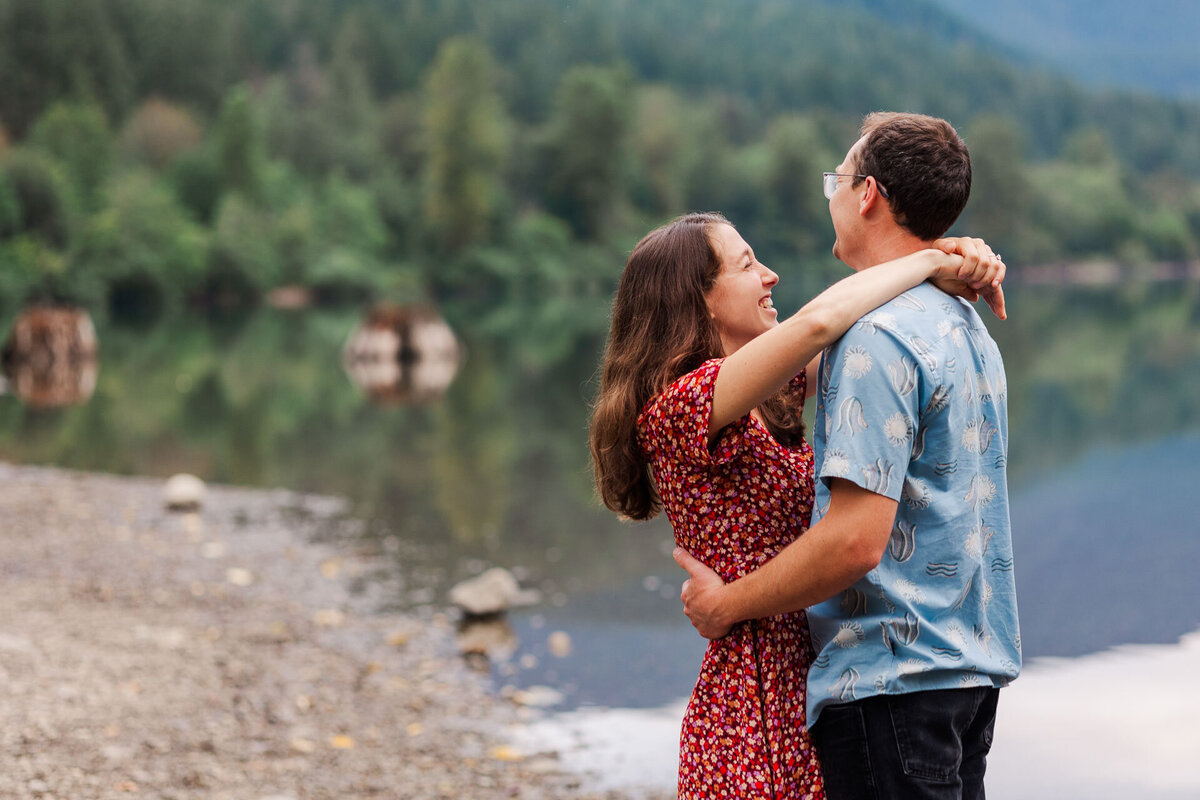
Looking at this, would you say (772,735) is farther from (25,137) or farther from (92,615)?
(25,137)

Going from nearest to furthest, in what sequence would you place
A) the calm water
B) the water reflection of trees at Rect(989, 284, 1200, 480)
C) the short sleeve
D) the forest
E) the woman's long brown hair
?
1. the short sleeve
2. the woman's long brown hair
3. the calm water
4. the water reflection of trees at Rect(989, 284, 1200, 480)
5. the forest

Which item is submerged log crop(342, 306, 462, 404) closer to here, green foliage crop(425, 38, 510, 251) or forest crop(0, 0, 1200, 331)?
forest crop(0, 0, 1200, 331)

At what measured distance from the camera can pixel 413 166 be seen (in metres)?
95.9

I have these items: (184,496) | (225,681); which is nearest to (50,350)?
(184,496)

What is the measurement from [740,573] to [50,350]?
32.7 metres

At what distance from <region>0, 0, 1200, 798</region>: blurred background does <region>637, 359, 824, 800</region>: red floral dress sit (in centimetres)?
405

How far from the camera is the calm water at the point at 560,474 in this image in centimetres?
966

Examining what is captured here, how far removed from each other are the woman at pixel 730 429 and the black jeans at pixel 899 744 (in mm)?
99

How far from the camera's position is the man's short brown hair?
94.9 inches

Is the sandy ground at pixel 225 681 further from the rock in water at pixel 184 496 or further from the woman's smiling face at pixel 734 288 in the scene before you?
the woman's smiling face at pixel 734 288

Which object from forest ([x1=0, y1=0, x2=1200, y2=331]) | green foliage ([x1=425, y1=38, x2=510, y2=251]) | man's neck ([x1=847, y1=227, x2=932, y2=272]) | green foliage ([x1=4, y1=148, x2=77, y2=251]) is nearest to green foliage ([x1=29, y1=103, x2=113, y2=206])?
forest ([x1=0, y1=0, x2=1200, y2=331])

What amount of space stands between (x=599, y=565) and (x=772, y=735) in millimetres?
9109

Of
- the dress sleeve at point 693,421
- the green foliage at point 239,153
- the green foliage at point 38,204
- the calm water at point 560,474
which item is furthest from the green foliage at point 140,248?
the dress sleeve at point 693,421

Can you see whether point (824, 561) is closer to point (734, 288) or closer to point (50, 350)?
point (734, 288)
